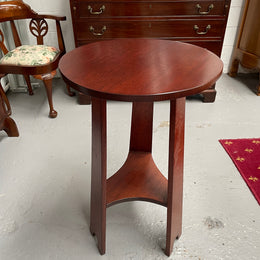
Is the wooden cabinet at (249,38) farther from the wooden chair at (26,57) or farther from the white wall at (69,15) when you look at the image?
the wooden chair at (26,57)

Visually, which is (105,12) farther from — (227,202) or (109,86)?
(227,202)

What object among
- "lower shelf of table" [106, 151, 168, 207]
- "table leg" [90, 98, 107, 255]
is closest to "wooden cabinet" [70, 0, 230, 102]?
"lower shelf of table" [106, 151, 168, 207]

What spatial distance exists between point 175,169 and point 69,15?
8.23 feet

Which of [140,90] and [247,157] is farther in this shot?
[247,157]

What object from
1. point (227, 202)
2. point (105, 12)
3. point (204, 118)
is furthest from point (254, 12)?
point (227, 202)

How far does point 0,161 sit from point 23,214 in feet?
1.93

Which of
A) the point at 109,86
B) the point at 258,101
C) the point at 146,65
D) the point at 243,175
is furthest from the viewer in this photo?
the point at 258,101

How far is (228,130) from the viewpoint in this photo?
7.13 ft

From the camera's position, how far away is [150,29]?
2.32 metres

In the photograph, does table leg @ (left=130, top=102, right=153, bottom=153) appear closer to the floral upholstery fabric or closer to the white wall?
the floral upholstery fabric

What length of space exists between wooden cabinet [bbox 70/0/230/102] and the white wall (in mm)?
747

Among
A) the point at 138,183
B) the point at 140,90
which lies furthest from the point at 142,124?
the point at 140,90

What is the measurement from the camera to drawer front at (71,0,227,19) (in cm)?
218

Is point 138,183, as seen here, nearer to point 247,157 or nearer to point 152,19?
point 247,157
